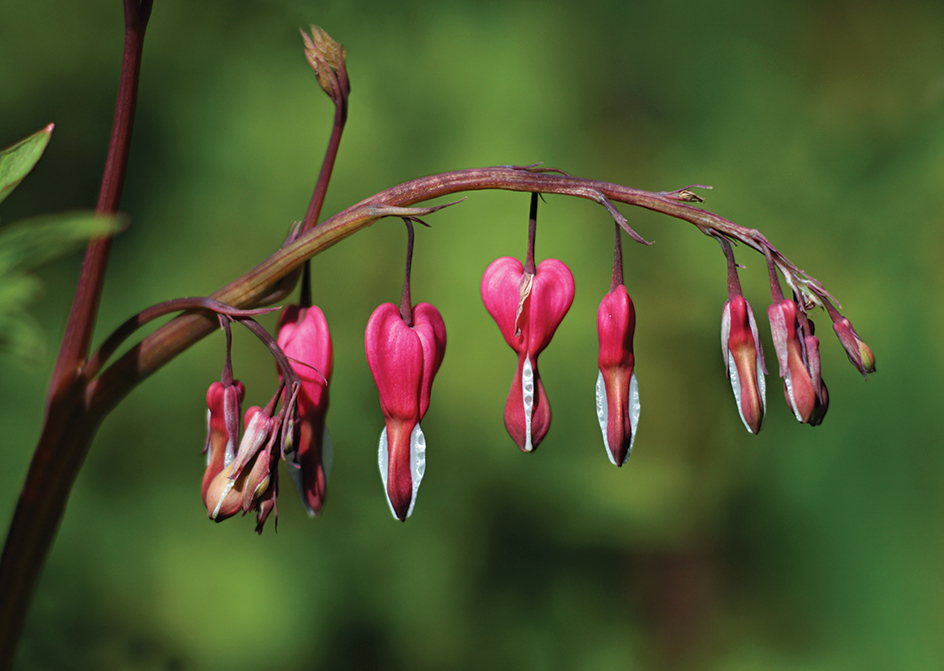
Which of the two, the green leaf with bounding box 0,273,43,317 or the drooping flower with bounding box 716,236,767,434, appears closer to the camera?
the green leaf with bounding box 0,273,43,317

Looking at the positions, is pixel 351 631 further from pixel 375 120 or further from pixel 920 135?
pixel 920 135

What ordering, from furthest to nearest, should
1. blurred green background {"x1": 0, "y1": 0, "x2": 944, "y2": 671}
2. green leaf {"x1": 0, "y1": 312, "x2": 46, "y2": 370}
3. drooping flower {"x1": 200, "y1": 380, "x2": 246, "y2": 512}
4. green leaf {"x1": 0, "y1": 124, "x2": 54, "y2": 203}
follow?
blurred green background {"x1": 0, "y1": 0, "x2": 944, "y2": 671} < drooping flower {"x1": 200, "y1": 380, "x2": 246, "y2": 512} < green leaf {"x1": 0, "y1": 124, "x2": 54, "y2": 203} < green leaf {"x1": 0, "y1": 312, "x2": 46, "y2": 370}

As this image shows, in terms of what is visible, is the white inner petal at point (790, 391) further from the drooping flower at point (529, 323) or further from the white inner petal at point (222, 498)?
the white inner petal at point (222, 498)

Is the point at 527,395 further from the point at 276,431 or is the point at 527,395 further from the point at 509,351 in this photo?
the point at 509,351

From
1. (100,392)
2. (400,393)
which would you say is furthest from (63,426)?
(400,393)

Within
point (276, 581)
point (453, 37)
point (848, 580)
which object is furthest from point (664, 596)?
point (453, 37)

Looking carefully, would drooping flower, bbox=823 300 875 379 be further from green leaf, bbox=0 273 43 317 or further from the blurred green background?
the blurred green background

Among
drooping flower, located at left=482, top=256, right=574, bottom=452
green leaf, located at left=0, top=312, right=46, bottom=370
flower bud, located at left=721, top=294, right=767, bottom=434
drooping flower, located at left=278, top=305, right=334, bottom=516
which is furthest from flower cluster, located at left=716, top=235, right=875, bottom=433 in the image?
green leaf, located at left=0, top=312, right=46, bottom=370
